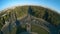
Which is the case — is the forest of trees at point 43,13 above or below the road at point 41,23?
above

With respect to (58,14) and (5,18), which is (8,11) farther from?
(58,14)

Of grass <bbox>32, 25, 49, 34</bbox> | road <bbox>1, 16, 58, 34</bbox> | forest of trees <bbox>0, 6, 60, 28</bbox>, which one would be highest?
forest of trees <bbox>0, 6, 60, 28</bbox>

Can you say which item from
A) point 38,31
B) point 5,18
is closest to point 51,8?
point 38,31

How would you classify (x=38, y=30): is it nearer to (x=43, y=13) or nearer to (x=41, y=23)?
(x=41, y=23)

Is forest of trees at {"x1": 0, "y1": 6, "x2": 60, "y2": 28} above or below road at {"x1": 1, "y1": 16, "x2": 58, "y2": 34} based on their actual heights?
above

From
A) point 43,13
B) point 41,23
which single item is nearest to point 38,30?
point 41,23

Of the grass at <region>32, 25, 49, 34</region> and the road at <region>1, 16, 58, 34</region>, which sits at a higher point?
the road at <region>1, 16, 58, 34</region>

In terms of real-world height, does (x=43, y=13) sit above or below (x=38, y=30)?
above

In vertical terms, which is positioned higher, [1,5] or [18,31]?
[1,5]

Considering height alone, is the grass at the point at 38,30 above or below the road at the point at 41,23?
below

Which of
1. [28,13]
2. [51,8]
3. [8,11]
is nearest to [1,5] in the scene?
[8,11]

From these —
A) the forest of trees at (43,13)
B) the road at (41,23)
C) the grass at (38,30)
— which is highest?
the forest of trees at (43,13)
